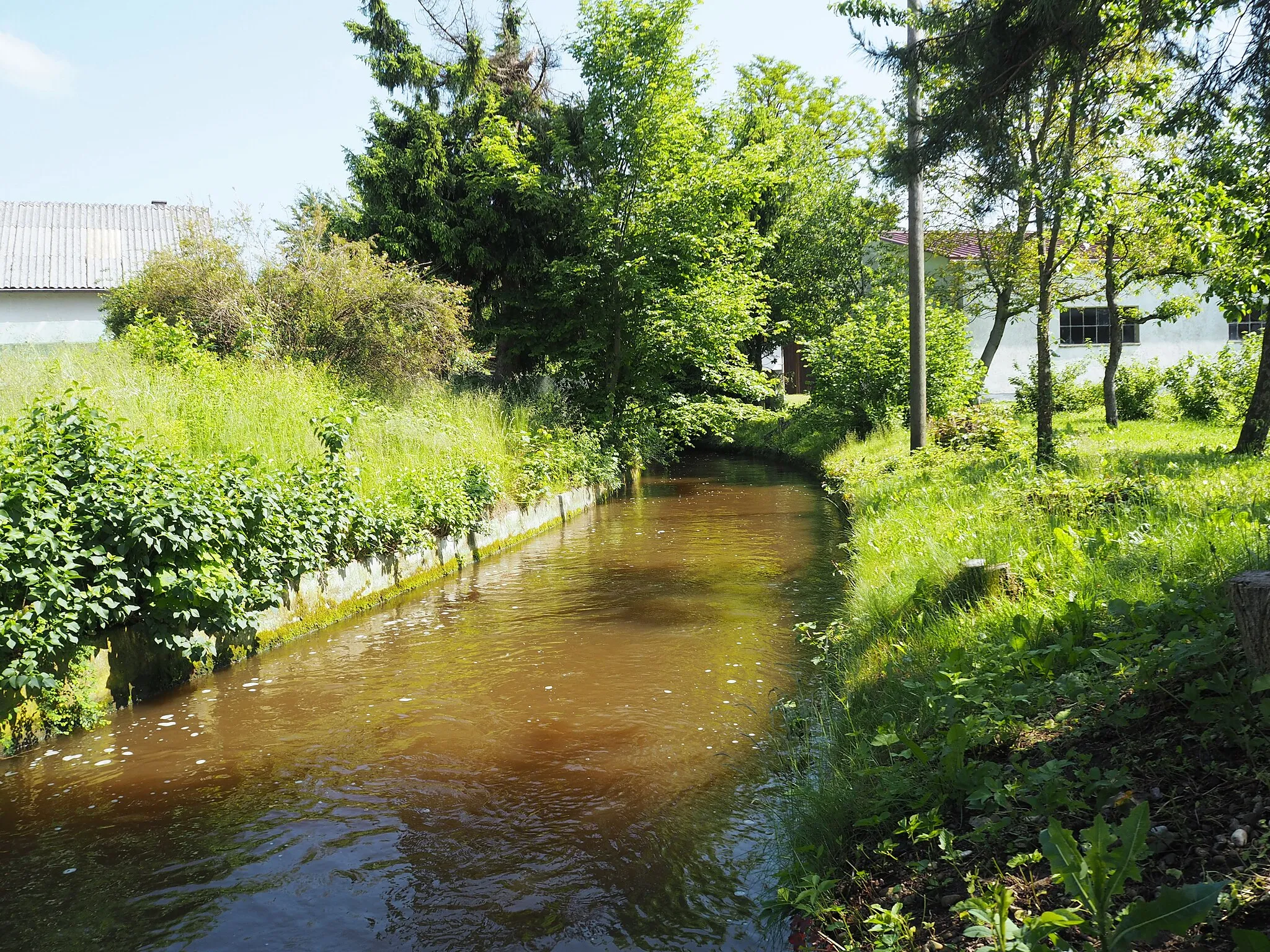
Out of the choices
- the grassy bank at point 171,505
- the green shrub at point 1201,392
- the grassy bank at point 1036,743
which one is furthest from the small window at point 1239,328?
the grassy bank at point 171,505

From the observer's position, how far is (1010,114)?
238 inches

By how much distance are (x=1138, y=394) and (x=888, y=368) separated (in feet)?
23.2

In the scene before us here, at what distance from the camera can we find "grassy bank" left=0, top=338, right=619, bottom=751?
5738mm

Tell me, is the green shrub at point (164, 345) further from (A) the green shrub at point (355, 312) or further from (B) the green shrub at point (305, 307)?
(A) the green shrub at point (355, 312)

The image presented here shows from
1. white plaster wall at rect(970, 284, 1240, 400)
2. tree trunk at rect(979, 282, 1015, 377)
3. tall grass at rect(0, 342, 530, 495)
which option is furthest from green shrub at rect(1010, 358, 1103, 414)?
tall grass at rect(0, 342, 530, 495)

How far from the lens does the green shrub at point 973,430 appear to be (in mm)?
15609

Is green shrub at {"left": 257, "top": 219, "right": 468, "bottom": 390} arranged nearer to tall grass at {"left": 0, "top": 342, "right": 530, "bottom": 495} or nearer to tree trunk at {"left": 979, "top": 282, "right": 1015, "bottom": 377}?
tall grass at {"left": 0, "top": 342, "right": 530, "bottom": 495}

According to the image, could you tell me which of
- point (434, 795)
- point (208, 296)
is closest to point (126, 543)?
point (434, 795)

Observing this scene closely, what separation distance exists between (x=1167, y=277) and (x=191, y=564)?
17.2m

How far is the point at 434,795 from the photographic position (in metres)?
5.02

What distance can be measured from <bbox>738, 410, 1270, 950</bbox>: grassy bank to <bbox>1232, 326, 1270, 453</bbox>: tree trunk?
5676mm

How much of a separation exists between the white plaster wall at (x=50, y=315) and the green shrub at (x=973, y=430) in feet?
93.3

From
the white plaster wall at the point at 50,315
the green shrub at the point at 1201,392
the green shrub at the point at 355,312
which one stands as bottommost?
the green shrub at the point at 1201,392

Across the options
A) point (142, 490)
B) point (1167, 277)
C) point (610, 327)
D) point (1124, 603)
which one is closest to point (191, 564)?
point (142, 490)
